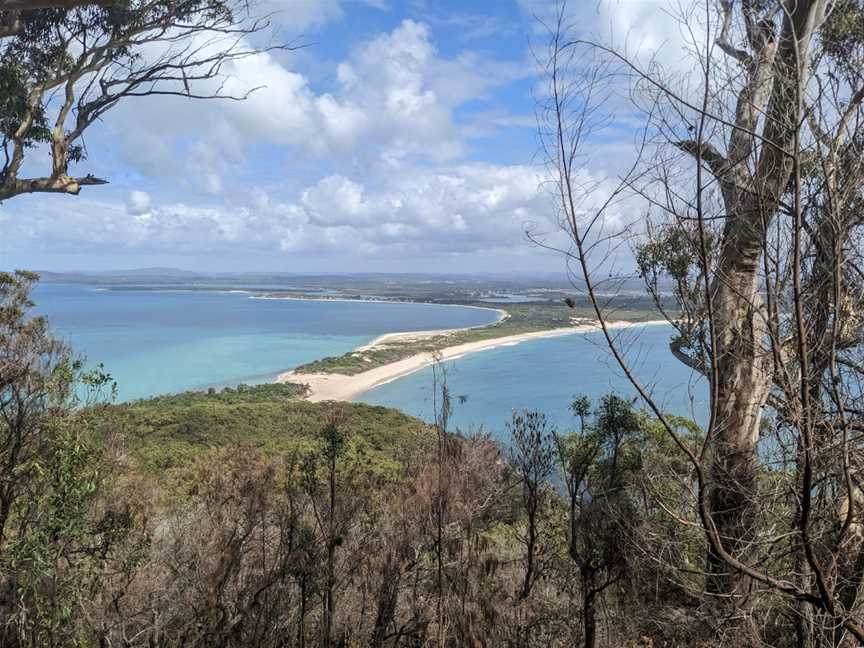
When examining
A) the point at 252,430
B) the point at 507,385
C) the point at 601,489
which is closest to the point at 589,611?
the point at 601,489

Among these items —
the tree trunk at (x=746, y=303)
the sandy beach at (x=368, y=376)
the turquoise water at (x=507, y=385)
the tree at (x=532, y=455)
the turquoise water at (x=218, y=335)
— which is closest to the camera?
the tree trunk at (x=746, y=303)

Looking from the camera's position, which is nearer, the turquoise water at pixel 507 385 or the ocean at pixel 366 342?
the ocean at pixel 366 342

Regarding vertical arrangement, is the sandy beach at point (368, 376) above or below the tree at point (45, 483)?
below

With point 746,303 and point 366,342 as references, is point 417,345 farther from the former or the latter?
point 746,303

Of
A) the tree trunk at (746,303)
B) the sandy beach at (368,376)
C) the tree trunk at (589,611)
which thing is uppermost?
the tree trunk at (746,303)

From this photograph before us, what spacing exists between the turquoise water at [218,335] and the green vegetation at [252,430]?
302 cm

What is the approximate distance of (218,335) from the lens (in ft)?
184

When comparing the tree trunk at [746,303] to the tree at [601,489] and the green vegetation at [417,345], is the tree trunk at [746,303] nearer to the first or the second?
the tree at [601,489]

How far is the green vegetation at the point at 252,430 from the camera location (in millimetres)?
Answer: 12766

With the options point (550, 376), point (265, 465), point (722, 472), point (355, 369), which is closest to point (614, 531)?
point (722, 472)

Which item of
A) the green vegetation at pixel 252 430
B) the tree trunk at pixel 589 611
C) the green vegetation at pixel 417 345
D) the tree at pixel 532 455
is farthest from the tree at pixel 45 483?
the green vegetation at pixel 417 345

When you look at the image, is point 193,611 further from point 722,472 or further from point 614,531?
point 722,472

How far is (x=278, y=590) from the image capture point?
5.86 m

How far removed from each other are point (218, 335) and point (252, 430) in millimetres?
40310
